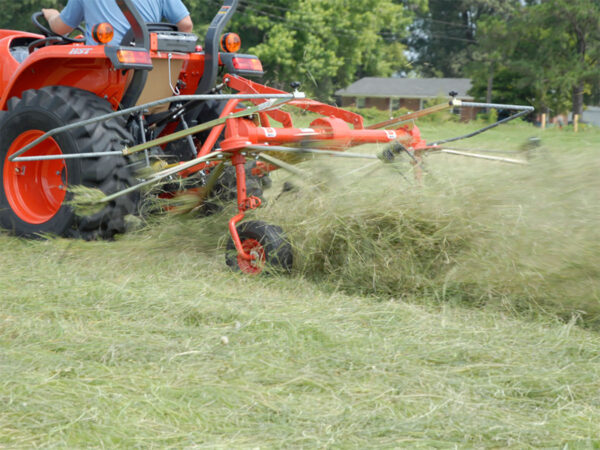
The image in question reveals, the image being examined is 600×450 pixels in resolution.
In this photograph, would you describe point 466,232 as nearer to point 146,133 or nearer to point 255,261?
point 255,261

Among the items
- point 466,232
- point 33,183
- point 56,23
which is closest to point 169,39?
point 56,23

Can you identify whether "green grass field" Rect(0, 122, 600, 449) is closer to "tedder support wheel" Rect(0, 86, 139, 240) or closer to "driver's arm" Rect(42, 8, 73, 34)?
"tedder support wheel" Rect(0, 86, 139, 240)

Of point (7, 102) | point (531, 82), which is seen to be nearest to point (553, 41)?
point (531, 82)

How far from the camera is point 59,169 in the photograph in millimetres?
5652

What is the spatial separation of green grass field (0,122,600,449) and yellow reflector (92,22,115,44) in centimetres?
121

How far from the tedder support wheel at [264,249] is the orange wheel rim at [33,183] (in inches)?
71.0

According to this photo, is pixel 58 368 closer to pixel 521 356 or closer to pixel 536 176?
pixel 521 356

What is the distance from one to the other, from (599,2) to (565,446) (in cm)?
4122

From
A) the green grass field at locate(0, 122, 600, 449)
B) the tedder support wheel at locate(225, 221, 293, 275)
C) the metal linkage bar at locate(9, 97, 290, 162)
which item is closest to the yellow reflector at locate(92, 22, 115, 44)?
the metal linkage bar at locate(9, 97, 290, 162)

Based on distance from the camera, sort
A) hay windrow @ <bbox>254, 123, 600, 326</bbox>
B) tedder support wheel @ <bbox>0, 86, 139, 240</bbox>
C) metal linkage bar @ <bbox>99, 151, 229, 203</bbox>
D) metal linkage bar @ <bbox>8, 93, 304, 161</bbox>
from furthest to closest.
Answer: tedder support wheel @ <bbox>0, 86, 139, 240</bbox>
metal linkage bar @ <bbox>99, 151, 229, 203</bbox>
metal linkage bar @ <bbox>8, 93, 304, 161</bbox>
hay windrow @ <bbox>254, 123, 600, 326</bbox>

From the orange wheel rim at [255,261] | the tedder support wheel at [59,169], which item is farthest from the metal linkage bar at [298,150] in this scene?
the tedder support wheel at [59,169]

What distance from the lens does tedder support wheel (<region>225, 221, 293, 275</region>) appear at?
4367mm

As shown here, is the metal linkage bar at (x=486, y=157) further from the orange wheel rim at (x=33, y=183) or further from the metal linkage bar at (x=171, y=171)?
the orange wheel rim at (x=33, y=183)

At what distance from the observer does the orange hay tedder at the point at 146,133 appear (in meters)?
4.55
